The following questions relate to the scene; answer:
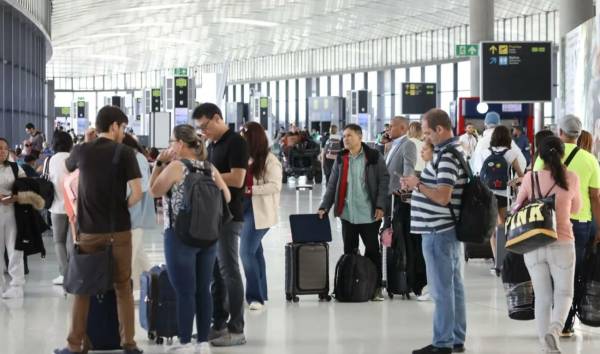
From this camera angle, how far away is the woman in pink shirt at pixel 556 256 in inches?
307

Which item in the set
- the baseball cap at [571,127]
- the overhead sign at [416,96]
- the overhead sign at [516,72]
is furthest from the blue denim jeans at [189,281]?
the overhead sign at [416,96]

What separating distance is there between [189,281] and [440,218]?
5.73 ft

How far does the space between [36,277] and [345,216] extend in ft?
13.6

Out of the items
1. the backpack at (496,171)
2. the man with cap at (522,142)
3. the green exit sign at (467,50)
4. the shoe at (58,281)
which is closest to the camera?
the shoe at (58,281)

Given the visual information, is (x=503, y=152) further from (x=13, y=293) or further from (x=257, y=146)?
(x=13, y=293)

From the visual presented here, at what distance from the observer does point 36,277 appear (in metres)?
12.8

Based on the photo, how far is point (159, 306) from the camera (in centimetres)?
848

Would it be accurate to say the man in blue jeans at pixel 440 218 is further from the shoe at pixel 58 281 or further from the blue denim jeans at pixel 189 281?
the shoe at pixel 58 281

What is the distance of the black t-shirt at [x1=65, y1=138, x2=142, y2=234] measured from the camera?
752 cm

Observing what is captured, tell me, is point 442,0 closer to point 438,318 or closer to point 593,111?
point 593,111

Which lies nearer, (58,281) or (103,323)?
(103,323)

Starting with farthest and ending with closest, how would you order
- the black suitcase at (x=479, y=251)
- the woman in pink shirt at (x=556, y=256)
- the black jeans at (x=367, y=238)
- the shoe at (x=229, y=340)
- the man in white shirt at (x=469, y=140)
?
the man in white shirt at (x=469, y=140)
the black suitcase at (x=479, y=251)
the black jeans at (x=367, y=238)
the shoe at (x=229, y=340)
the woman in pink shirt at (x=556, y=256)

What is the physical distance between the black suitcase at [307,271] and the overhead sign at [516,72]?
751 cm

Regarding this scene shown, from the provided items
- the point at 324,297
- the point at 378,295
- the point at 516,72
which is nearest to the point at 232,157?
the point at 324,297
